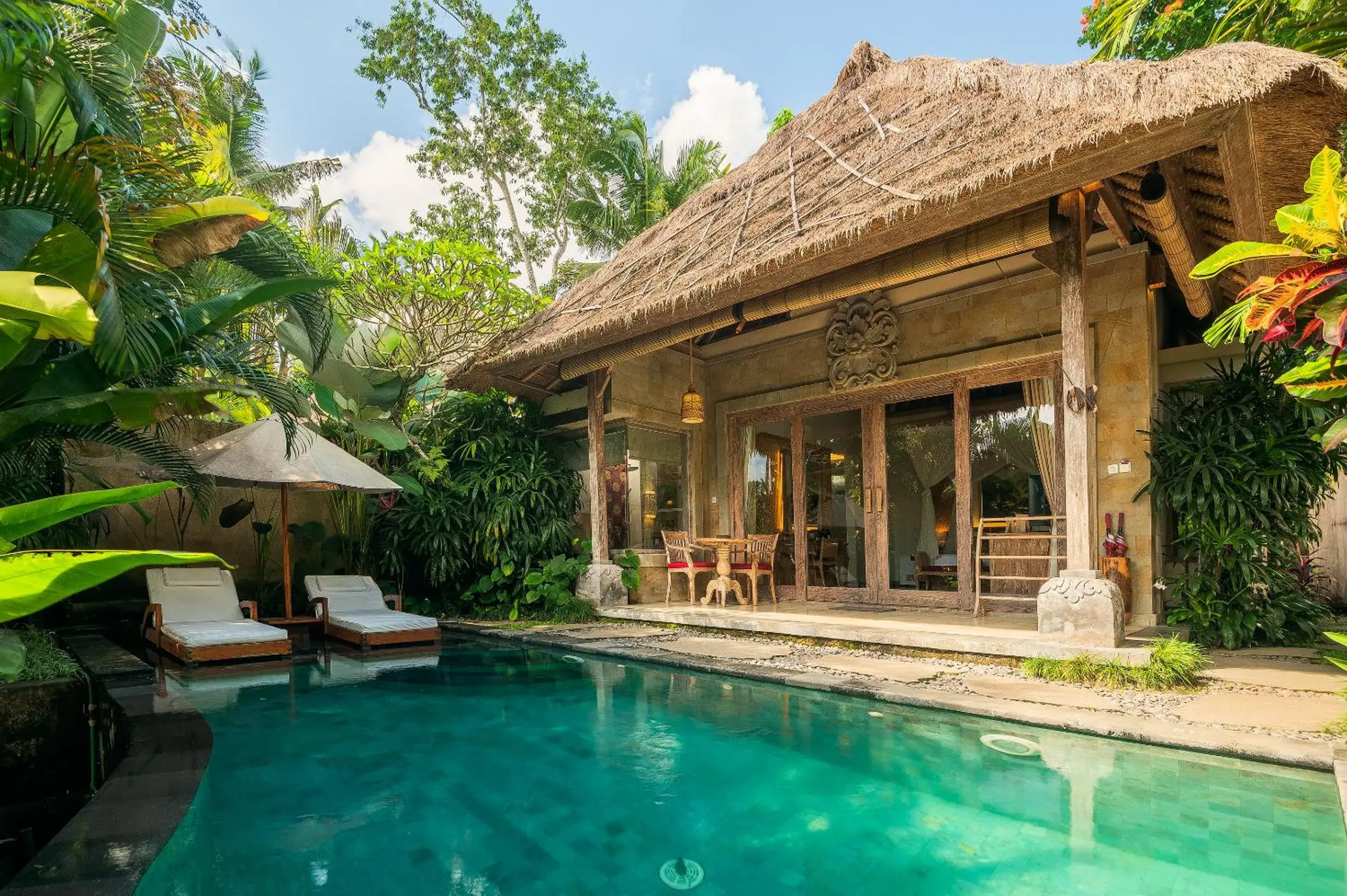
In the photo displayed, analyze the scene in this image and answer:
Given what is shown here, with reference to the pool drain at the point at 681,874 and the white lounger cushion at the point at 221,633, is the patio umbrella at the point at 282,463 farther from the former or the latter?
the pool drain at the point at 681,874

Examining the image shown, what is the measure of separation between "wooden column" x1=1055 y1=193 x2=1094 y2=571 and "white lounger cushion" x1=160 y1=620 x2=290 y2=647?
662 cm

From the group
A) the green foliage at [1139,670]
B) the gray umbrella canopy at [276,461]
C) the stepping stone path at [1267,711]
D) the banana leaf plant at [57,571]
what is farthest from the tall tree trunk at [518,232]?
the banana leaf plant at [57,571]

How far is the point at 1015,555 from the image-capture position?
714 centimetres

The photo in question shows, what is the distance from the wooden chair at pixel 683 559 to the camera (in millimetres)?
8445

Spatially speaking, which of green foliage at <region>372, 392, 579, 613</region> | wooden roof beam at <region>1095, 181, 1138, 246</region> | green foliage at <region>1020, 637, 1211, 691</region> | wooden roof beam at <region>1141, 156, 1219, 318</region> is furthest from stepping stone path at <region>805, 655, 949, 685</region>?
green foliage at <region>372, 392, 579, 613</region>

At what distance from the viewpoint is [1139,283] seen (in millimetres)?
6410

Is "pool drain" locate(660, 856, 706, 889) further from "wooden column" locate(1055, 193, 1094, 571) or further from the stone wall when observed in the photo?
the stone wall

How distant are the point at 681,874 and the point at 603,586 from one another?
233 inches

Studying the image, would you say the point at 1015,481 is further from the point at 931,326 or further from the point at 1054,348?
the point at 931,326

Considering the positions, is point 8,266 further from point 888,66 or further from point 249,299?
point 888,66

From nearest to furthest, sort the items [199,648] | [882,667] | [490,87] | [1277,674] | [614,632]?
1. [1277,674]
2. [882,667]
3. [199,648]
4. [614,632]
5. [490,87]

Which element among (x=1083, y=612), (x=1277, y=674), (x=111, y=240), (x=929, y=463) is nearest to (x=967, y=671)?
(x=1083, y=612)

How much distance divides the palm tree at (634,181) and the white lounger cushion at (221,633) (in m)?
11.5

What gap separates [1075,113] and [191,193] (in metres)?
5.68
